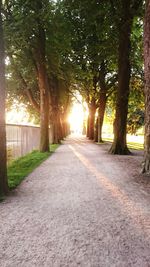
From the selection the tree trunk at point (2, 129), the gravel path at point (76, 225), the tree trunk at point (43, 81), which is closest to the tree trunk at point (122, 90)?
the tree trunk at point (43, 81)

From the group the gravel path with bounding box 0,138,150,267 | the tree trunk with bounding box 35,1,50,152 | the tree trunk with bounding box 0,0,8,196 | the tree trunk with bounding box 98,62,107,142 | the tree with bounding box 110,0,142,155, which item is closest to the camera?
the gravel path with bounding box 0,138,150,267

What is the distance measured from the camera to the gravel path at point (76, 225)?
3.68 m

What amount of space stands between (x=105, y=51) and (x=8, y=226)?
16777 millimetres

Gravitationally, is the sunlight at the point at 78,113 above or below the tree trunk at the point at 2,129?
above

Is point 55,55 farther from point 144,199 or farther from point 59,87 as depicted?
point 144,199

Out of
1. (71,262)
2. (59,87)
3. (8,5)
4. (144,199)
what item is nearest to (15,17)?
(8,5)

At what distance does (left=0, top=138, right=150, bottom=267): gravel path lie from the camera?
3.68 m

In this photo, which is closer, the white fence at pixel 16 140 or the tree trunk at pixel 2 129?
the tree trunk at pixel 2 129

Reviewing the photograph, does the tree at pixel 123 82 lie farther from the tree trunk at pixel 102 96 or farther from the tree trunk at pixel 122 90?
the tree trunk at pixel 102 96

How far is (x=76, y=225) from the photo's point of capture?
485cm

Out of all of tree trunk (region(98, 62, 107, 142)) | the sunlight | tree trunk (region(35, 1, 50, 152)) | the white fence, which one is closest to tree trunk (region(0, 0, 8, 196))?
the white fence

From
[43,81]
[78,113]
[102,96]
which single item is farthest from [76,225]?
[78,113]

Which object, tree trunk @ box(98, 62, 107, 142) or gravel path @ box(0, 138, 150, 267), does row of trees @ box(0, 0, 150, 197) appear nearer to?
gravel path @ box(0, 138, 150, 267)

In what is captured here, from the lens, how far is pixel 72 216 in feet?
17.5
